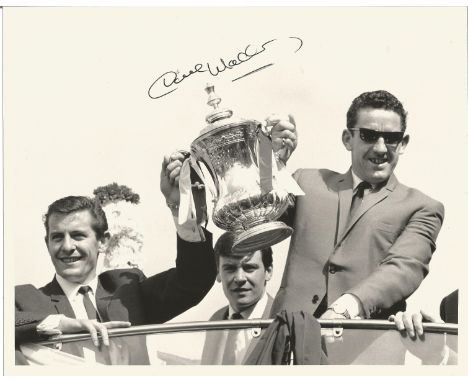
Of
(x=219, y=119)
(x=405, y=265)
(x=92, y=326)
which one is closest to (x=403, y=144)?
(x=405, y=265)

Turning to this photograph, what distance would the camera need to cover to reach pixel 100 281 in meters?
14.2

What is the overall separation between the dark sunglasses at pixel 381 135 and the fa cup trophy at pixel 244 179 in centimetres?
72

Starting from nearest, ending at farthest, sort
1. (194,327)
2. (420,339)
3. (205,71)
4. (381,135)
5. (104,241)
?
(420,339) → (194,327) → (381,135) → (104,241) → (205,71)

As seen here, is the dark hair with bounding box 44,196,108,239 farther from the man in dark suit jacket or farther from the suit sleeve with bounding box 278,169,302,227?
the suit sleeve with bounding box 278,169,302,227

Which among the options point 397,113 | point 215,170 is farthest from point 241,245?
point 397,113

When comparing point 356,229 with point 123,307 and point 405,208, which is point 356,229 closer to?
point 405,208

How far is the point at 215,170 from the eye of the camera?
13.5m

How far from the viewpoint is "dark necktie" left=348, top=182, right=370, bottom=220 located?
46.0ft

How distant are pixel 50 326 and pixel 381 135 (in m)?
2.59

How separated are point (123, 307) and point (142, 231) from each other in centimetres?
62

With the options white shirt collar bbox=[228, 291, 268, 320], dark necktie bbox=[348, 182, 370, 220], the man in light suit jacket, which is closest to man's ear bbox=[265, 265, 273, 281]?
the man in light suit jacket

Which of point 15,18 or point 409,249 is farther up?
point 15,18

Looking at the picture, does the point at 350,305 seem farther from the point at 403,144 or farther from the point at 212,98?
the point at 212,98

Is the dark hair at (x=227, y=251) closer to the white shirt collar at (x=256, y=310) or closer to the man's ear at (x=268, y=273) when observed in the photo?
the man's ear at (x=268, y=273)
